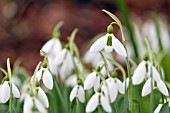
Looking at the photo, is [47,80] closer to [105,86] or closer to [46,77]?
[46,77]

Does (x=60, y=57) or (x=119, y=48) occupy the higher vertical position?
(x=60, y=57)

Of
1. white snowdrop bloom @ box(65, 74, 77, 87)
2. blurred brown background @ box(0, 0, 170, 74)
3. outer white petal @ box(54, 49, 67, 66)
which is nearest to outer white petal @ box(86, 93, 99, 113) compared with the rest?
outer white petal @ box(54, 49, 67, 66)

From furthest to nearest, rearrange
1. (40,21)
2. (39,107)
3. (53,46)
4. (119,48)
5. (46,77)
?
(40,21), (53,46), (39,107), (46,77), (119,48)

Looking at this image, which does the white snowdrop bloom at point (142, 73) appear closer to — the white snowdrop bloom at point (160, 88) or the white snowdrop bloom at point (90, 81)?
the white snowdrop bloom at point (160, 88)

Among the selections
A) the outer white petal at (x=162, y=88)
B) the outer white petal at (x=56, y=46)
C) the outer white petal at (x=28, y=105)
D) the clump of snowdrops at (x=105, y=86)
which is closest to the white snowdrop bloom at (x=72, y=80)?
the outer white petal at (x=56, y=46)

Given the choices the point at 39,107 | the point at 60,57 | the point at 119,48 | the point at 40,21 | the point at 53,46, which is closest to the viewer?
the point at 119,48

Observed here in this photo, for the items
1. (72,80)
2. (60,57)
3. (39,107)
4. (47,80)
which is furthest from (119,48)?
(72,80)

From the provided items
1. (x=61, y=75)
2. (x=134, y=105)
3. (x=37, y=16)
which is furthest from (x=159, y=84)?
(x=37, y=16)
